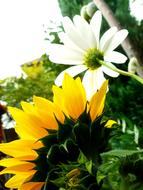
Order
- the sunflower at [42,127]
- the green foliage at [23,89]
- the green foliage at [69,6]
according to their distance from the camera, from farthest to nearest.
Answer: the green foliage at [23,89], the green foliage at [69,6], the sunflower at [42,127]

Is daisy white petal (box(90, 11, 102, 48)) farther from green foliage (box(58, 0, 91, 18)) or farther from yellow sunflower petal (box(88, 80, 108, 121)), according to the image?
green foliage (box(58, 0, 91, 18))

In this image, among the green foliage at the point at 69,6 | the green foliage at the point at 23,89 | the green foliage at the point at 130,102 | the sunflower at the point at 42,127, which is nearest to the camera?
the sunflower at the point at 42,127

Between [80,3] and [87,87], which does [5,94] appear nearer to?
[80,3]

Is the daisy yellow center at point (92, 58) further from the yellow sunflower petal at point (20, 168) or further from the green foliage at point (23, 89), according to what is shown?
the green foliage at point (23, 89)

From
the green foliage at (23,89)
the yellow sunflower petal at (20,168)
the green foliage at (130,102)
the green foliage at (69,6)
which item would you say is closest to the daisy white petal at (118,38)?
the yellow sunflower petal at (20,168)

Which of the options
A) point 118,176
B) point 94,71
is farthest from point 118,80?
point 118,176

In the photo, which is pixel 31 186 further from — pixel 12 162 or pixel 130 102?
pixel 130 102

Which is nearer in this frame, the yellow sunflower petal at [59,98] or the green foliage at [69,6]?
the yellow sunflower petal at [59,98]
